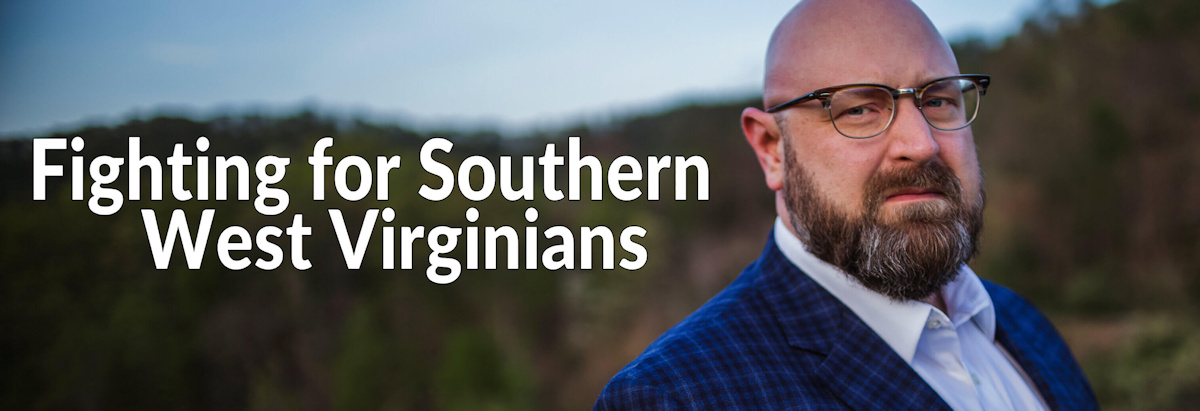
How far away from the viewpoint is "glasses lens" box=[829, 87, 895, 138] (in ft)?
4.14

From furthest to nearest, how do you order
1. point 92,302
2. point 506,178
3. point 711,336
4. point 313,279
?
point 313,279
point 92,302
point 506,178
point 711,336

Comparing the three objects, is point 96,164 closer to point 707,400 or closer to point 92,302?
point 707,400

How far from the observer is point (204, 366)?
21.9 metres

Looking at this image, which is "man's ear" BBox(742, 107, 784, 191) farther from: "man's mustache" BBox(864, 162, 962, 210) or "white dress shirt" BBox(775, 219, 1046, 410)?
"man's mustache" BBox(864, 162, 962, 210)

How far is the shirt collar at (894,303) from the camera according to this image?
4.08 feet

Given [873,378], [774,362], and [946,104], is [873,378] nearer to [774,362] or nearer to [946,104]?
[774,362]

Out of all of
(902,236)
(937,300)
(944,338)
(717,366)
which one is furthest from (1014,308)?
(717,366)

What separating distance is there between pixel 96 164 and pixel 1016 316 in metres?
5.75

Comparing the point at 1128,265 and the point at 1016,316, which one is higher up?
the point at 1016,316

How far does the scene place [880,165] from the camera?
1251 millimetres

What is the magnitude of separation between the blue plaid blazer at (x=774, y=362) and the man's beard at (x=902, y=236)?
0.26 feet

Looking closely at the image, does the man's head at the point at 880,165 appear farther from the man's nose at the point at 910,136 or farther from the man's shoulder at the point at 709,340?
the man's shoulder at the point at 709,340

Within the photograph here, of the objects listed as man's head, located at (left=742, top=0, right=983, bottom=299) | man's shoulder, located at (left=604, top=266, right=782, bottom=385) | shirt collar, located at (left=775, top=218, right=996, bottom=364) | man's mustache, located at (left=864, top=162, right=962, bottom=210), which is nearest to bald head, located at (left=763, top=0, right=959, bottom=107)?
man's head, located at (left=742, top=0, right=983, bottom=299)

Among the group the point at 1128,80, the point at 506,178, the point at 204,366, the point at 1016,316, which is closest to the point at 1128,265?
the point at 1128,80
